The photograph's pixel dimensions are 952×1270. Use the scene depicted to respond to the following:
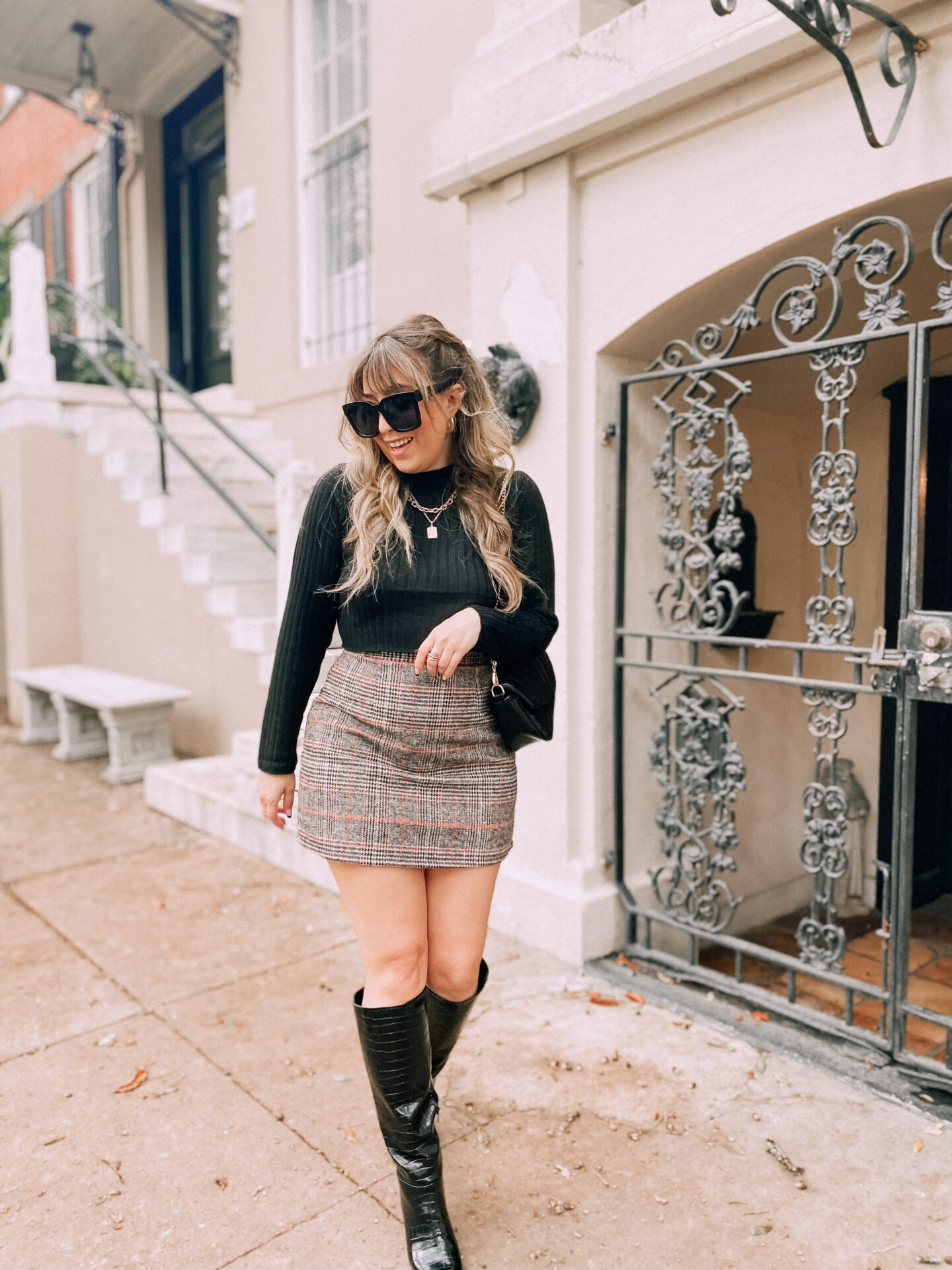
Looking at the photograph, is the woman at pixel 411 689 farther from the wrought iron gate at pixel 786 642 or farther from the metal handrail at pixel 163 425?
the metal handrail at pixel 163 425

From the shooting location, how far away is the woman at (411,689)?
1.96 metres

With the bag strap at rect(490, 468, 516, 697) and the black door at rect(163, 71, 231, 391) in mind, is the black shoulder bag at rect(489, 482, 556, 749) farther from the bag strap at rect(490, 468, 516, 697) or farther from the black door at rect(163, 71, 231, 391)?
the black door at rect(163, 71, 231, 391)

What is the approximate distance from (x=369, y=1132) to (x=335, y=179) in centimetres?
687

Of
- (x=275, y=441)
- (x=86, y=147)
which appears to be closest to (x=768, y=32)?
(x=275, y=441)

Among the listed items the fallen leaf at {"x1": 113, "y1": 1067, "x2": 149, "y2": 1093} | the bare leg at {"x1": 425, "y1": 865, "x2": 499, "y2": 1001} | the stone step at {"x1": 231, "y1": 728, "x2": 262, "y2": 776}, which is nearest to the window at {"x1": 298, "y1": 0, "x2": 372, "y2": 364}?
the stone step at {"x1": 231, "y1": 728, "x2": 262, "y2": 776}

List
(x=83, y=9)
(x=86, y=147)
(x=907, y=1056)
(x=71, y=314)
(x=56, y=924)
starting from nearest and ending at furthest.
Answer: (x=907, y=1056) → (x=56, y=924) → (x=83, y=9) → (x=71, y=314) → (x=86, y=147)

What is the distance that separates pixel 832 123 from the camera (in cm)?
265

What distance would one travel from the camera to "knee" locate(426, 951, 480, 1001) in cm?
209

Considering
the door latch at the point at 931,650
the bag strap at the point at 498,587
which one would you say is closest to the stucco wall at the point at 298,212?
the door latch at the point at 931,650

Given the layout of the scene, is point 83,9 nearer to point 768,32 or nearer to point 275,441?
point 275,441

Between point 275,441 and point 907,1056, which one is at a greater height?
point 275,441

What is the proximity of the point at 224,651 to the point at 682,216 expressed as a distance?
4213 millimetres

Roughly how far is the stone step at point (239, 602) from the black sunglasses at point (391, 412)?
4.13 metres

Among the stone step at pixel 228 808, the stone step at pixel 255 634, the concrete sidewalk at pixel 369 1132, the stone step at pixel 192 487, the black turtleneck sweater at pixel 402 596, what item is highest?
the stone step at pixel 192 487
